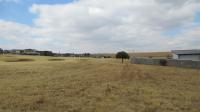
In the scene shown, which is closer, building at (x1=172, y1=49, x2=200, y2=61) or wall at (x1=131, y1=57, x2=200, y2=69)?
wall at (x1=131, y1=57, x2=200, y2=69)

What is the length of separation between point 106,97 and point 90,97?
0.80 metres

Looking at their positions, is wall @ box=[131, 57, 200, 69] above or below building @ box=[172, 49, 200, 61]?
below

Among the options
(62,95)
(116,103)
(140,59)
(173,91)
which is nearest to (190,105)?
(116,103)

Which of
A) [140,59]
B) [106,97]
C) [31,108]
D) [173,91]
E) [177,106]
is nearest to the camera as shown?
[31,108]

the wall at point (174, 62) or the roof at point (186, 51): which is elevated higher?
the roof at point (186, 51)

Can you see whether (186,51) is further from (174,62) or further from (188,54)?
(174,62)

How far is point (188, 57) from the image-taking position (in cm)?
5906

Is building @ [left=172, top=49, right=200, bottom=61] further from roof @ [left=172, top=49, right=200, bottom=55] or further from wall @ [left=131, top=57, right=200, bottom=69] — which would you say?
wall @ [left=131, top=57, right=200, bottom=69]

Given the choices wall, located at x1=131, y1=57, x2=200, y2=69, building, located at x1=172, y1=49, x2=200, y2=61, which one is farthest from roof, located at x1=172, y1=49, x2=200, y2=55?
wall, located at x1=131, y1=57, x2=200, y2=69

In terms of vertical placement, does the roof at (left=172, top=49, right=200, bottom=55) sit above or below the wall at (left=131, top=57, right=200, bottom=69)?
above

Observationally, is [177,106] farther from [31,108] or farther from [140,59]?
[140,59]

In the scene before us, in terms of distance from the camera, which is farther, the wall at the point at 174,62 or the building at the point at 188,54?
the building at the point at 188,54

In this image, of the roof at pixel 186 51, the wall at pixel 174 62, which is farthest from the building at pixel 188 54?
the wall at pixel 174 62

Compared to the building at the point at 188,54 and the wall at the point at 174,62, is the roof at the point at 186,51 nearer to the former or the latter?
the building at the point at 188,54
